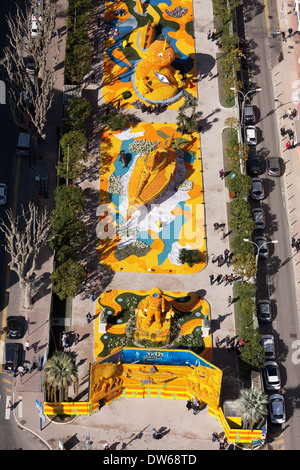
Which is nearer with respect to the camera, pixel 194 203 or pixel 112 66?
pixel 194 203

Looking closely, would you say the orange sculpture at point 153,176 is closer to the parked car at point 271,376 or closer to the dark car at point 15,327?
the dark car at point 15,327

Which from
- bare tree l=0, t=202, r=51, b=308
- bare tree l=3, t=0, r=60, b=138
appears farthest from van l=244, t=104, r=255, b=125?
bare tree l=0, t=202, r=51, b=308

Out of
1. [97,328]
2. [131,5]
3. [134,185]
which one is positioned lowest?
[97,328]

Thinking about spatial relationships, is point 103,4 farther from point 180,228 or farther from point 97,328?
point 97,328

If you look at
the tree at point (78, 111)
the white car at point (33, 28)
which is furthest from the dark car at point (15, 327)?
the white car at point (33, 28)

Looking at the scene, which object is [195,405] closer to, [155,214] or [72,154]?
[155,214]

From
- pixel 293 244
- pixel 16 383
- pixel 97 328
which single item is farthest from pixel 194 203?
pixel 16 383

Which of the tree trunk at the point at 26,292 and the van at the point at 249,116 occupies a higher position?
the van at the point at 249,116

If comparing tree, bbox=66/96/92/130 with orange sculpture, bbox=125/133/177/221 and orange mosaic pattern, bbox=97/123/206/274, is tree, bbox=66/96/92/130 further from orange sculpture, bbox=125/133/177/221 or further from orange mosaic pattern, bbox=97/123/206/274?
orange sculpture, bbox=125/133/177/221
